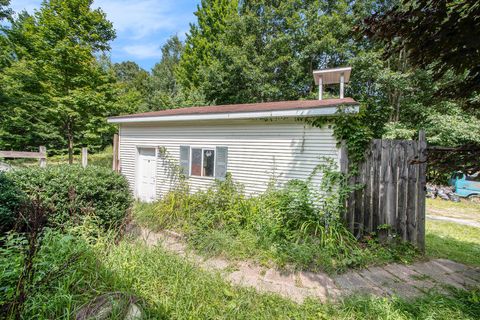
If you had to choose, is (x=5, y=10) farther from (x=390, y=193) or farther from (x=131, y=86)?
(x=131, y=86)

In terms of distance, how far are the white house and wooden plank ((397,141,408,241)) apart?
3.65ft

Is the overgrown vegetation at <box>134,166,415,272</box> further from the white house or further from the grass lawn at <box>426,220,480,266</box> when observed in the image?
the grass lawn at <box>426,220,480,266</box>

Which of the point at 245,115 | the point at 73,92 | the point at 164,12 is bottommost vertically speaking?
the point at 245,115

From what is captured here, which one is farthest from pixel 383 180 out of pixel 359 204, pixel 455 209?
pixel 455 209

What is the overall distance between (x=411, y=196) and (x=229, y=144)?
168 inches

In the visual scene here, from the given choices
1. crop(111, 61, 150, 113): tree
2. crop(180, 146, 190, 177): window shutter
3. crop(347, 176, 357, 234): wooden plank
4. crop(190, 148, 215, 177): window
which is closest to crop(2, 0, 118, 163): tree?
crop(111, 61, 150, 113): tree

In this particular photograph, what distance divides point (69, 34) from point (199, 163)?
41.8 feet

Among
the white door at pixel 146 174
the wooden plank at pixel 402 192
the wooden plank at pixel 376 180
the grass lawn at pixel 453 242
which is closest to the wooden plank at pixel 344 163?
the wooden plank at pixel 376 180

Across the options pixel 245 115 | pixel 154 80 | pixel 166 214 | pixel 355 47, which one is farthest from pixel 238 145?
pixel 154 80

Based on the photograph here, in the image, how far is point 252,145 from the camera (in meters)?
6.31

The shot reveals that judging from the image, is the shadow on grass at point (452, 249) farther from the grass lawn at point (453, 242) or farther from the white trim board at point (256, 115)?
the white trim board at point (256, 115)

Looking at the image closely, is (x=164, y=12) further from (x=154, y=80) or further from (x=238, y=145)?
(x=154, y=80)

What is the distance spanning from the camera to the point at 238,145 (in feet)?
21.4

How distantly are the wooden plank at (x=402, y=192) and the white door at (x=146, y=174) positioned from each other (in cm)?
687
